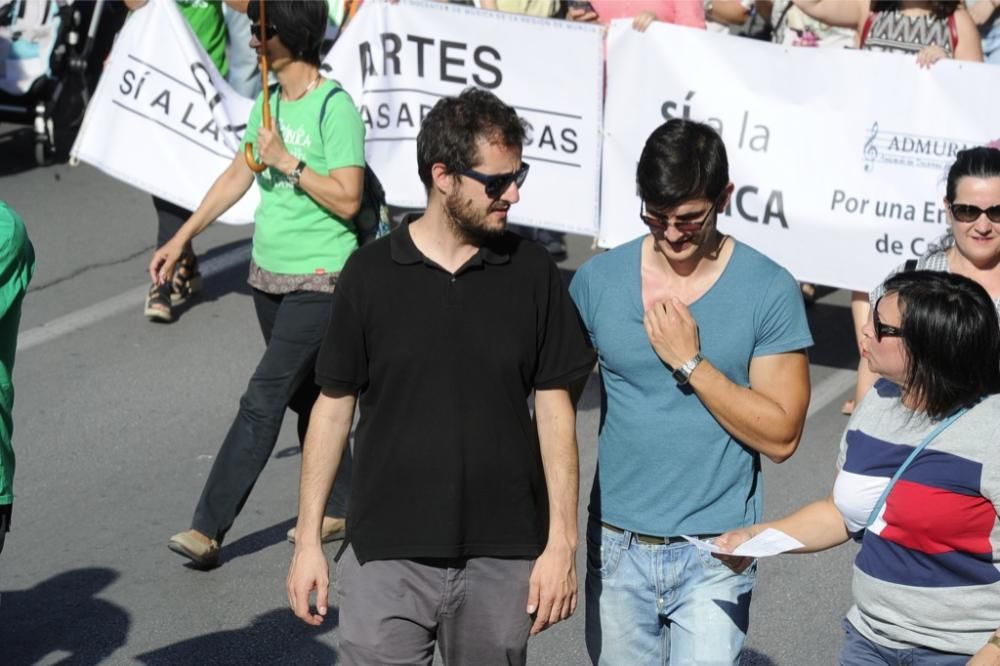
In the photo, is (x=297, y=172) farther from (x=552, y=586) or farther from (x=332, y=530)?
(x=552, y=586)

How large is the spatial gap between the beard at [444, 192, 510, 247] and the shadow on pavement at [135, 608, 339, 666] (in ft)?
6.41

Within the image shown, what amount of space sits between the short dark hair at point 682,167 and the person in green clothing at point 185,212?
16.5 ft

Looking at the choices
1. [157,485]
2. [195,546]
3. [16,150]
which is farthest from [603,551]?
[16,150]

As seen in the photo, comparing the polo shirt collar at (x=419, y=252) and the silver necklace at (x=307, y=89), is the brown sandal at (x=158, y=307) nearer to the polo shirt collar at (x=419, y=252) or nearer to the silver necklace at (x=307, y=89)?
the silver necklace at (x=307, y=89)

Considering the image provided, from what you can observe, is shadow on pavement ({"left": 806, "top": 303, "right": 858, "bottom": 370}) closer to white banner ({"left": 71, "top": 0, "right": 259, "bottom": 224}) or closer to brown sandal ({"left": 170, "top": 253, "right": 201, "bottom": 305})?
white banner ({"left": 71, "top": 0, "right": 259, "bottom": 224})

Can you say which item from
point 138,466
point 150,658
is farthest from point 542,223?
point 150,658

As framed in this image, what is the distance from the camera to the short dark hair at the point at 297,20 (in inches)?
201

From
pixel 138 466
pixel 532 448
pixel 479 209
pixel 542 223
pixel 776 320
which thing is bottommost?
pixel 138 466

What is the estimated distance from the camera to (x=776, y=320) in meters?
3.43

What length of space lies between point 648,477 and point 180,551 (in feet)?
7.87

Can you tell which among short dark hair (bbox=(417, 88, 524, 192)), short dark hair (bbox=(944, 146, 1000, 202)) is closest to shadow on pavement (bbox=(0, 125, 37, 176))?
short dark hair (bbox=(944, 146, 1000, 202))

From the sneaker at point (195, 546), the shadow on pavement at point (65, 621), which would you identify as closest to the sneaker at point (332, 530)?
the sneaker at point (195, 546)

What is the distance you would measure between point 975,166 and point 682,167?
164 cm

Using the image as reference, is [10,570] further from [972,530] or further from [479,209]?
[972,530]
